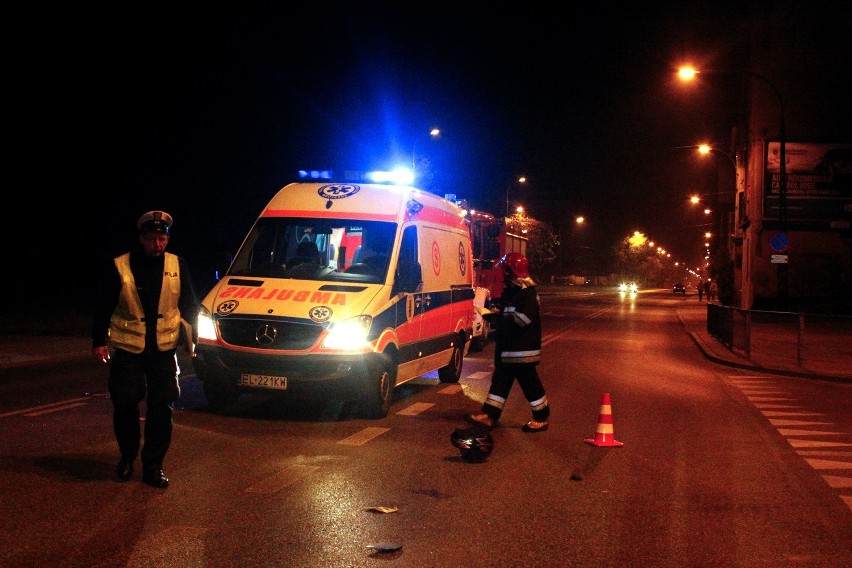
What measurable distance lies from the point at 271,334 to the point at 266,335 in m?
0.06

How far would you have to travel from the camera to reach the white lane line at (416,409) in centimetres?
1069

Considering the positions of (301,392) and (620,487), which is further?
(301,392)

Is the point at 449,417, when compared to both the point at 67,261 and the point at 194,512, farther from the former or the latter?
the point at 67,261

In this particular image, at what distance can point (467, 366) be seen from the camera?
56.0ft

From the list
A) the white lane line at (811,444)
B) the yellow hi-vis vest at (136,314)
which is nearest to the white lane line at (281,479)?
the yellow hi-vis vest at (136,314)

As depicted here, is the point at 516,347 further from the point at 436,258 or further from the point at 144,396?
the point at 144,396

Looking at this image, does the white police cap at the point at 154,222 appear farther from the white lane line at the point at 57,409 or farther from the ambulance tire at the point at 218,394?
the white lane line at the point at 57,409

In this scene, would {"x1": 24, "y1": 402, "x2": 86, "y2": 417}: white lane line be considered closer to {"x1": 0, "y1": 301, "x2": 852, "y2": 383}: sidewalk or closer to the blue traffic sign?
{"x1": 0, "y1": 301, "x2": 852, "y2": 383}: sidewalk

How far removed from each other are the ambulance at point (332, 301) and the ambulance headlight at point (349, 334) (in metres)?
0.01

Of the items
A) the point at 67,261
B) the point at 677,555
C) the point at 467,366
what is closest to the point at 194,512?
the point at 677,555

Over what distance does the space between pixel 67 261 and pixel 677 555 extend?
3588 cm

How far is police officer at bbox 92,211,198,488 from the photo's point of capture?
659 centimetres

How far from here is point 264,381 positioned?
9.42m

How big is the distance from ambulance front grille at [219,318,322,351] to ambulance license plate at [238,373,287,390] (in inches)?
12.2
